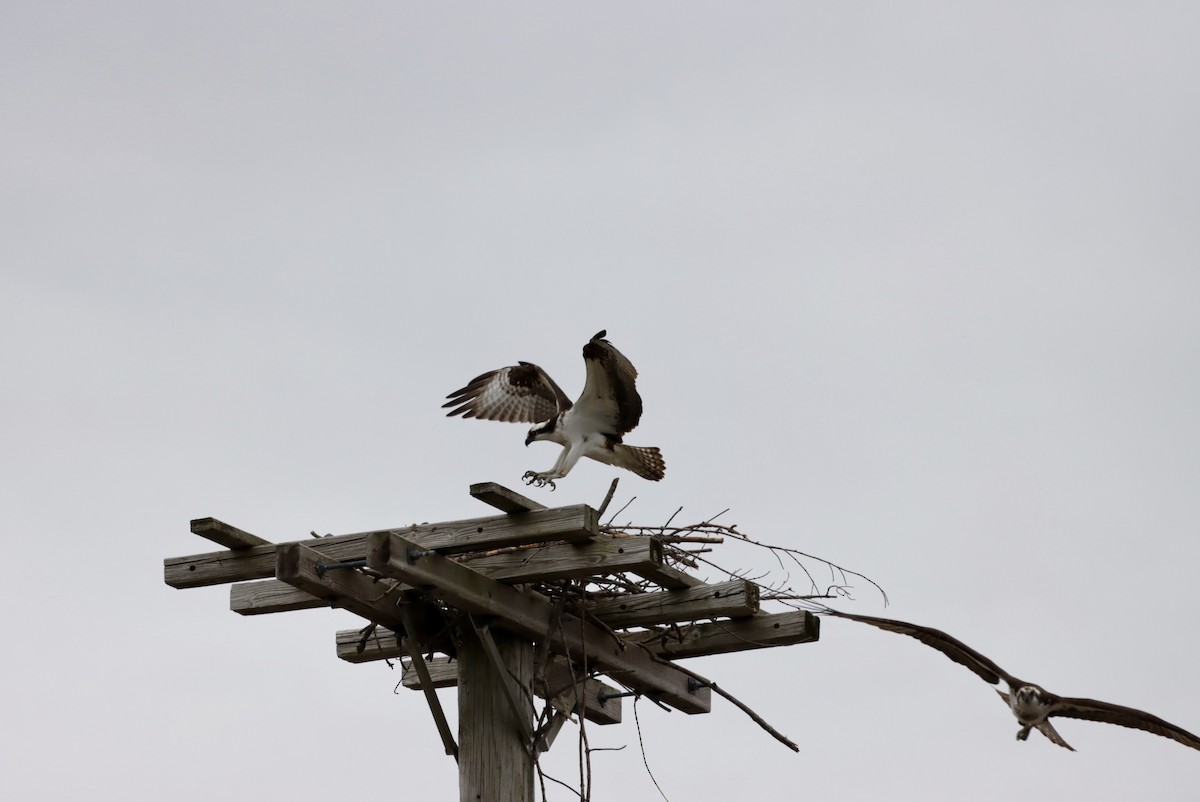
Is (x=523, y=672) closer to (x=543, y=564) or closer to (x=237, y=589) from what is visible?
(x=543, y=564)

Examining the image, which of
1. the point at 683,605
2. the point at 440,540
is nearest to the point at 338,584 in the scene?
the point at 440,540

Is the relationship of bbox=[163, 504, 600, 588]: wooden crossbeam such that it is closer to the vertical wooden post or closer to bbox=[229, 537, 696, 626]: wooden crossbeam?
bbox=[229, 537, 696, 626]: wooden crossbeam

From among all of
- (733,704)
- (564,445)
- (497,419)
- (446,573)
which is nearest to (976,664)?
(733,704)

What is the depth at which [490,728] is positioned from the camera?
696 cm

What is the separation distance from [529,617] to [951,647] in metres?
1.63

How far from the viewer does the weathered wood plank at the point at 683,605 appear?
7223mm

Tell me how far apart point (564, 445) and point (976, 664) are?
2664 millimetres

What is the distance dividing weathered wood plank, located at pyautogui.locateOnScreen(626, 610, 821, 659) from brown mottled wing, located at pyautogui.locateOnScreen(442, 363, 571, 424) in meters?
1.59

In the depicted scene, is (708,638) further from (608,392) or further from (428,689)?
(428,689)

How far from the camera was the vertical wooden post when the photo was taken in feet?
22.6

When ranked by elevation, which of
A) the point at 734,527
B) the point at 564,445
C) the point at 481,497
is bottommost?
the point at 481,497

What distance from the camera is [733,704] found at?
7418 mm

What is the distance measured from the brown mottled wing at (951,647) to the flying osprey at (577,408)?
2.10 meters

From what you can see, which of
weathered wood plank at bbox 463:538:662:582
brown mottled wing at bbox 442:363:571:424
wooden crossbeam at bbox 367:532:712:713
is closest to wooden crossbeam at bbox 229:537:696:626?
weathered wood plank at bbox 463:538:662:582
